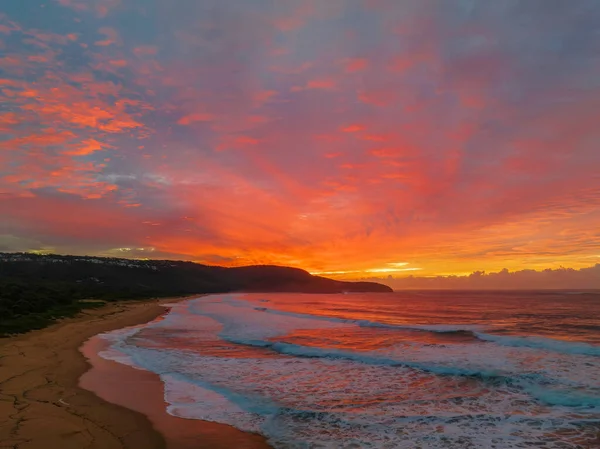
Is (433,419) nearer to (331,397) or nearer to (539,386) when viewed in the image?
(331,397)

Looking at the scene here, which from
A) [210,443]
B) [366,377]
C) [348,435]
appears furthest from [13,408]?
[366,377]

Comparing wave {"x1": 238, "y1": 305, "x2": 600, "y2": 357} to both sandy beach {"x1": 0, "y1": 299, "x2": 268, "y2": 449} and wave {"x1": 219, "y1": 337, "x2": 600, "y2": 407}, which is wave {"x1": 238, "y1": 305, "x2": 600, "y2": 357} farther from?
sandy beach {"x1": 0, "y1": 299, "x2": 268, "y2": 449}

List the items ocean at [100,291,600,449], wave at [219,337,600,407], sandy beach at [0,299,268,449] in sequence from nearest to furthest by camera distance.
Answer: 1. sandy beach at [0,299,268,449]
2. ocean at [100,291,600,449]
3. wave at [219,337,600,407]

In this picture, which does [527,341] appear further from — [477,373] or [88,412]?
[88,412]

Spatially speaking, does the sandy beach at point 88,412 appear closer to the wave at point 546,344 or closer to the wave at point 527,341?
the wave at point 546,344

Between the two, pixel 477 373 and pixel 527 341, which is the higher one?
pixel 477 373

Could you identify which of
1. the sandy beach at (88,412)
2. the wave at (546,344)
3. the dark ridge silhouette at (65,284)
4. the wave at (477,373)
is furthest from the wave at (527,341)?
the dark ridge silhouette at (65,284)

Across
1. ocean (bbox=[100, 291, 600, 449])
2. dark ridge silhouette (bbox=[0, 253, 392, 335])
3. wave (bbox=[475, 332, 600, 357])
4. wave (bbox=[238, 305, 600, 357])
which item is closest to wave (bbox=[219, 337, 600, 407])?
ocean (bbox=[100, 291, 600, 449])

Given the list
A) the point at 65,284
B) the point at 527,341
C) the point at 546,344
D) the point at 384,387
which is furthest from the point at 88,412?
the point at 65,284
